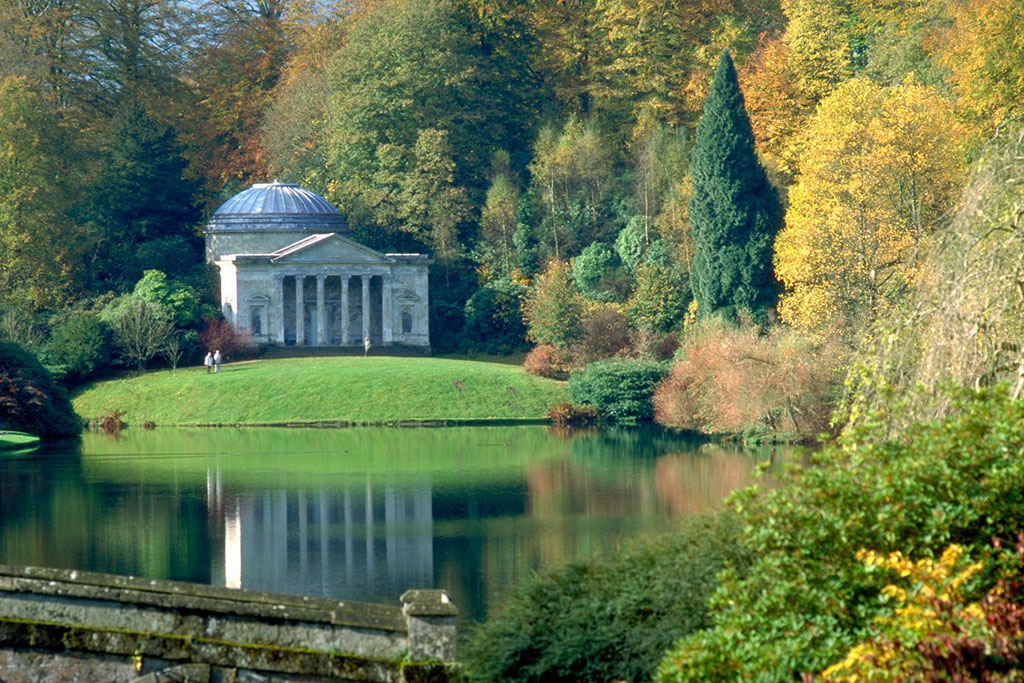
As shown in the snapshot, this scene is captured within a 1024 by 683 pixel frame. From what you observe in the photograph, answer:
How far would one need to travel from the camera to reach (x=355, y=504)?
101 feet

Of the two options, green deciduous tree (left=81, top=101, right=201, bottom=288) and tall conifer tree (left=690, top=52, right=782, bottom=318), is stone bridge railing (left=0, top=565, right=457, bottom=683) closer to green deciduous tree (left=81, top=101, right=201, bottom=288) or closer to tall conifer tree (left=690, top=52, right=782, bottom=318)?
tall conifer tree (left=690, top=52, right=782, bottom=318)

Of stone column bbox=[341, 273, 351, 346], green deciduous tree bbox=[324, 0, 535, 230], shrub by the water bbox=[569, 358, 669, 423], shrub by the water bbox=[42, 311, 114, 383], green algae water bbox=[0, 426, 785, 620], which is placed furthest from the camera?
green deciduous tree bbox=[324, 0, 535, 230]

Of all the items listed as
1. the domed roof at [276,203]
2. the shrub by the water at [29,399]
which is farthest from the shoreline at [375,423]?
the domed roof at [276,203]

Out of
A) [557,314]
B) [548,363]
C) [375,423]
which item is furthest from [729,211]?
[375,423]

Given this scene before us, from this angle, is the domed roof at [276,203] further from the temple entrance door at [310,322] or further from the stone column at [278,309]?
the temple entrance door at [310,322]

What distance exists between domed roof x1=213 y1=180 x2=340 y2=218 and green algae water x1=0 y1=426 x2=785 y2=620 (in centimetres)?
2051

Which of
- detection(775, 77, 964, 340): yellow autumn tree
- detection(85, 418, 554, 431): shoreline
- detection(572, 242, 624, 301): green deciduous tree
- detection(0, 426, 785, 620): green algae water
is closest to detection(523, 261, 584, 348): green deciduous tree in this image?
detection(572, 242, 624, 301): green deciduous tree

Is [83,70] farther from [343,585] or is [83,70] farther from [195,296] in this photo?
[343,585]

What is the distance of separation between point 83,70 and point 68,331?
711 inches

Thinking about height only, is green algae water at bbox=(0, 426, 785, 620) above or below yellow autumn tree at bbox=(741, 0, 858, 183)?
below

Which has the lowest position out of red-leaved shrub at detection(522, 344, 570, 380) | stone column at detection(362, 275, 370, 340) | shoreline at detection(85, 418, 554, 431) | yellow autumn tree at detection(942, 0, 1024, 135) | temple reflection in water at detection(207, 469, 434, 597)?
shoreline at detection(85, 418, 554, 431)

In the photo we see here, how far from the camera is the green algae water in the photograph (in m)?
23.2

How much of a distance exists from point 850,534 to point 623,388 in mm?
37804

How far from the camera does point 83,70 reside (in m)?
67.3
